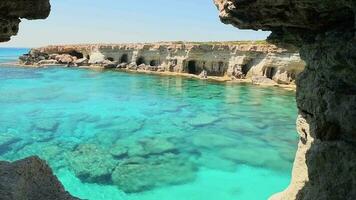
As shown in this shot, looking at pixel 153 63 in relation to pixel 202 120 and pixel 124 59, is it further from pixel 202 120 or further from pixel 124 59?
pixel 202 120

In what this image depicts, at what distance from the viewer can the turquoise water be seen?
16.4 metres

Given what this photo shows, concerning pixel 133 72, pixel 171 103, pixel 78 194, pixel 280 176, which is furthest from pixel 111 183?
pixel 133 72

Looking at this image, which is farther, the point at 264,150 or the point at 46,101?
the point at 46,101

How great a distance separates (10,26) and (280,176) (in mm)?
13538

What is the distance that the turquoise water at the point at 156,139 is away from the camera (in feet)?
53.7

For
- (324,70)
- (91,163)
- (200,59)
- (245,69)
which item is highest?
(324,70)

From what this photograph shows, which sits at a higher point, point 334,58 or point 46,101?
point 334,58

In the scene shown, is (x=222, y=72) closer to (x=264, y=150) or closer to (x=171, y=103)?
(x=171, y=103)

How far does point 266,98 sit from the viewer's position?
1524 inches

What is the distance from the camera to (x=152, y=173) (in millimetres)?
17344

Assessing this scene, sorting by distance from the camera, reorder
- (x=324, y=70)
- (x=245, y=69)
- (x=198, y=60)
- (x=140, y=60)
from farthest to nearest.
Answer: (x=140, y=60) → (x=198, y=60) → (x=245, y=69) → (x=324, y=70)

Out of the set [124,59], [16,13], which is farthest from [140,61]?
[16,13]

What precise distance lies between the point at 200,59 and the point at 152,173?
39.4 metres

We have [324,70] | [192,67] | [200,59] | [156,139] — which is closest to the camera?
[324,70]
